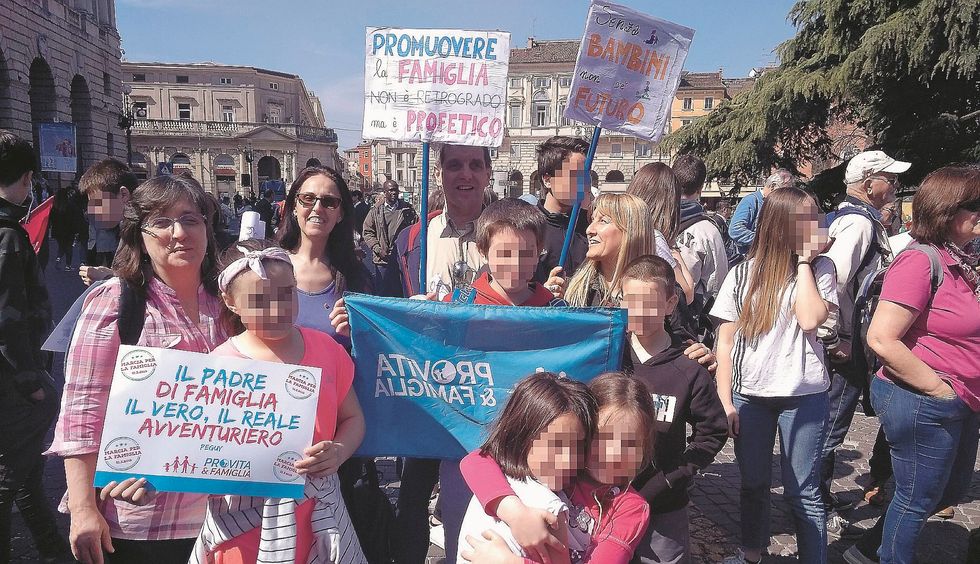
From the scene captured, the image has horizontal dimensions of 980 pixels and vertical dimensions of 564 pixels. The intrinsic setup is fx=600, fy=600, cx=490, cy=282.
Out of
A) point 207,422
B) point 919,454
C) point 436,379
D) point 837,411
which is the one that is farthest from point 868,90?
point 207,422

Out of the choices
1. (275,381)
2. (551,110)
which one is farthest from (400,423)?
(551,110)

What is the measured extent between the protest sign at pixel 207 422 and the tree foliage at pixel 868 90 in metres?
16.8

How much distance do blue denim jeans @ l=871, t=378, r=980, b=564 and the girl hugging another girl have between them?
5.33ft

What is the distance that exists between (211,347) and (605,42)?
2.52 metres

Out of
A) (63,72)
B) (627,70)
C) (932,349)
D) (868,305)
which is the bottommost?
(932,349)

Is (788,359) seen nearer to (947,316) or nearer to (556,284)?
(947,316)

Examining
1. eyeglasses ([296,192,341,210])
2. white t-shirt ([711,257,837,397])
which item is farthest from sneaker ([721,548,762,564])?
eyeglasses ([296,192,341,210])

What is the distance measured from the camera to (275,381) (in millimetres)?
1862

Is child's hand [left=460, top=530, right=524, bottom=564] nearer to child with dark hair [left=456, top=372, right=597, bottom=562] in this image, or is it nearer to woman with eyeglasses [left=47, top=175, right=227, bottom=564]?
child with dark hair [left=456, top=372, right=597, bottom=562]

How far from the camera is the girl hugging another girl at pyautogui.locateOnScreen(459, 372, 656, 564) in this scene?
178 cm

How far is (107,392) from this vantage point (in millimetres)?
1912

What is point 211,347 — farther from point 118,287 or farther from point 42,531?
point 42,531

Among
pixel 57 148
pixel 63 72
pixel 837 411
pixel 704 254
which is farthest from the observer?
pixel 63 72

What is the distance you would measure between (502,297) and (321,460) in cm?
100
